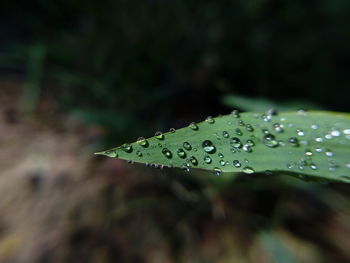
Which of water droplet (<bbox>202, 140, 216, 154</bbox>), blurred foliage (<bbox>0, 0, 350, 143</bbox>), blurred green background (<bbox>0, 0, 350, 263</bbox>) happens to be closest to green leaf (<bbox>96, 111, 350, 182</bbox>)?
water droplet (<bbox>202, 140, 216, 154</bbox>)

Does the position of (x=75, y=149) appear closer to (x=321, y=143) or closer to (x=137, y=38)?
(x=137, y=38)

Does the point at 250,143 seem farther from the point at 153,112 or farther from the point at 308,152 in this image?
the point at 153,112

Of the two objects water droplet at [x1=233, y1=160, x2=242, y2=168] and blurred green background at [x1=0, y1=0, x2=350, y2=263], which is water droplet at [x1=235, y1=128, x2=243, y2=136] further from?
blurred green background at [x1=0, y1=0, x2=350, y2=263]

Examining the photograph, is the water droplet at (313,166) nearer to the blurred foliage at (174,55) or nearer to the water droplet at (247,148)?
the water droplet at (247,148)

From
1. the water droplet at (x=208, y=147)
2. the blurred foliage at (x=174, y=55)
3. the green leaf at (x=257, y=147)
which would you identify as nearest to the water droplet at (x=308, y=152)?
the green leaf at (x=257, y=147)

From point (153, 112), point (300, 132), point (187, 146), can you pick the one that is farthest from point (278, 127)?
point (153, 112)
